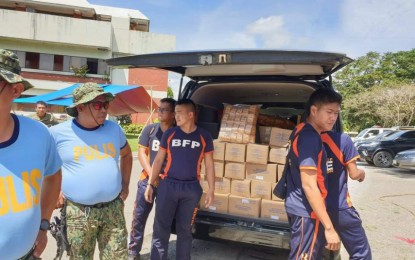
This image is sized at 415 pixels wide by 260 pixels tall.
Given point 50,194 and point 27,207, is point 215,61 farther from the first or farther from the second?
point 27,207

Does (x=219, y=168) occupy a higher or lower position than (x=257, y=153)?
lower

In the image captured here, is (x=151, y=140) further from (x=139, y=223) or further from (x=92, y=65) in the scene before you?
(x=92, y=65)

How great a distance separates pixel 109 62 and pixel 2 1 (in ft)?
111

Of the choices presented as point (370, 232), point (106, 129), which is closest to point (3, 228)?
point (106, 129)

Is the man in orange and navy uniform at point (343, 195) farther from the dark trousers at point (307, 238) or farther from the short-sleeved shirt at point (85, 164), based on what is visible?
the short-sleeved shirt at point (85, 164)

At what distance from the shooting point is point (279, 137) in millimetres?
3730

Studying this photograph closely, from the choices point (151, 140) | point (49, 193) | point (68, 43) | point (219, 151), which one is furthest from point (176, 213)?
point (68, 43)

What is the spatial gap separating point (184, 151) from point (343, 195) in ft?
4.84

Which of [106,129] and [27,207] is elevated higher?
[106,129]

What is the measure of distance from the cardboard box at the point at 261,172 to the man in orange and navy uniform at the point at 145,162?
1.01 m

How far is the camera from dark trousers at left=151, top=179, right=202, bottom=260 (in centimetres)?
329

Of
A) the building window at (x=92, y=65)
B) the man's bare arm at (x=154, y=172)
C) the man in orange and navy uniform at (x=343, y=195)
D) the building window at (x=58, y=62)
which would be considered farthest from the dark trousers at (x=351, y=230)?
the building window at (x=58, y=62)

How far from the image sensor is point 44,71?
94.8 feet

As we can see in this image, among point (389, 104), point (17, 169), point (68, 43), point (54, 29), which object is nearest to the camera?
point (17, 169)
